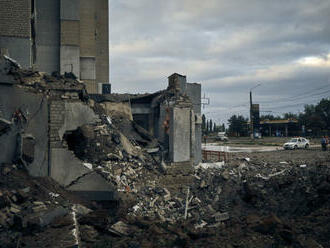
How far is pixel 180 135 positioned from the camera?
15.2 meters

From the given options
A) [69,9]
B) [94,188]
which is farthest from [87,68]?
[94,188]

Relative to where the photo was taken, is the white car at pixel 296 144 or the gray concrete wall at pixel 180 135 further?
the white car at pixel 296 144

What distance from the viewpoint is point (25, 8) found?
15445mm

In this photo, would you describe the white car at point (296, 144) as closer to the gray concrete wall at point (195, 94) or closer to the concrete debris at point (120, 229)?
the gray concrete wall at point (195, 94)

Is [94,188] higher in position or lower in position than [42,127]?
lower

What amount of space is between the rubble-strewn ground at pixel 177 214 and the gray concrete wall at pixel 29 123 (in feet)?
1.46

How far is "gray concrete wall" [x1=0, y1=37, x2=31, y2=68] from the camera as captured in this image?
1545 centimetres

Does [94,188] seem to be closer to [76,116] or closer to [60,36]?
[76,116]

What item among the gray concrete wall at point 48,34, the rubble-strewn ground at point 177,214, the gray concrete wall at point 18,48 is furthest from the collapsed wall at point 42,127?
the gray concrete wall at point 48,34

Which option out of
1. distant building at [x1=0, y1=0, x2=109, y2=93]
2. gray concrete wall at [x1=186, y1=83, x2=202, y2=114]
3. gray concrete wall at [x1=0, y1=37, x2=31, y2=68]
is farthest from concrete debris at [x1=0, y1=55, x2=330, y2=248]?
distant building at [x1=0, y1=0, x2=109, y2=93]

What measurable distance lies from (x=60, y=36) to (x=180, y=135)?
40.3 ft

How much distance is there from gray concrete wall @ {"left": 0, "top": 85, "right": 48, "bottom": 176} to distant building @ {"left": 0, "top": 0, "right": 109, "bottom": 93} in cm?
630

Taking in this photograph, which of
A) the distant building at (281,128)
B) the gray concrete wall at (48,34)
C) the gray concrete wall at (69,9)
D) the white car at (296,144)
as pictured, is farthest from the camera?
the distant building at (281,128)

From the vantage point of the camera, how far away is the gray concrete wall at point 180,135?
49.1 ft
